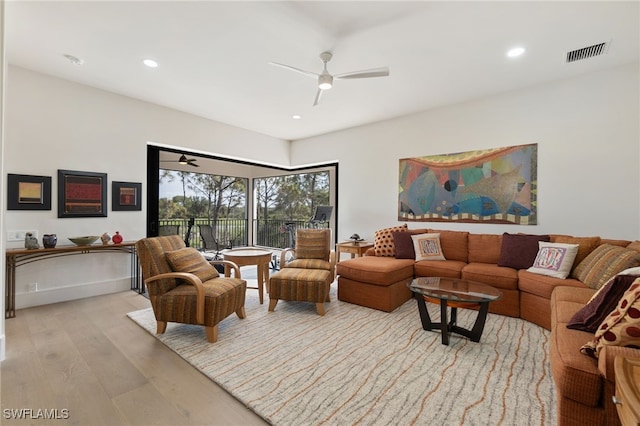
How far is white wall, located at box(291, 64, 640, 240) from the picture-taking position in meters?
3.17

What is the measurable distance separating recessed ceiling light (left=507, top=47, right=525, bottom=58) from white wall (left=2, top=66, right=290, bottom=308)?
4.67 meters

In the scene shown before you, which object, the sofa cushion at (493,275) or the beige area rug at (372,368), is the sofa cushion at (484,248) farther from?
the beige area rug at (372,368)

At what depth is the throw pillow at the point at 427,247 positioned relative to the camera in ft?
12.9

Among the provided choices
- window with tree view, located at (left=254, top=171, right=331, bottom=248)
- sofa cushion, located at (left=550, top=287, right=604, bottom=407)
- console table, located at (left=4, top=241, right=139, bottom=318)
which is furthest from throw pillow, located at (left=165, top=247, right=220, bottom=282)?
window with tree view, located at (left=254, top=171, right=331, bottom=248)

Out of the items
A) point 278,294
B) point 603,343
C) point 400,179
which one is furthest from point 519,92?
point 278,294

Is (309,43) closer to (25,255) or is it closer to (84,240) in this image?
(84,240)

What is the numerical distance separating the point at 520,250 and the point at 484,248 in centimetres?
44

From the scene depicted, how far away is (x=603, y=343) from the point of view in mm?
1321

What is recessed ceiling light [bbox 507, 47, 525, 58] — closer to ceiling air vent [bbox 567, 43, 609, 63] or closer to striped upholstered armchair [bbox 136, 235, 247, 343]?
ceiling air vent [bbox 567, 43, 609, 63]

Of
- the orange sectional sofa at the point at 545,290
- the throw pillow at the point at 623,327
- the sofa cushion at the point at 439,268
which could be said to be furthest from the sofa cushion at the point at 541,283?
the throw pillow at the point at 623,327

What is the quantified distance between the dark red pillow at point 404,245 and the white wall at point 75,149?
387 centimetres

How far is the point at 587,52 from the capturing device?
9.45 ft

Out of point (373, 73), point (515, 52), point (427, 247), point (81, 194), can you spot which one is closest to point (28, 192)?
point (81, 194)

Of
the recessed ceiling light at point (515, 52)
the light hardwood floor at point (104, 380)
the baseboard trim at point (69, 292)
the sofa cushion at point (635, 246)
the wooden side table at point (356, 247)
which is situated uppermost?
the recessed ceiling light at point (515, 52)
